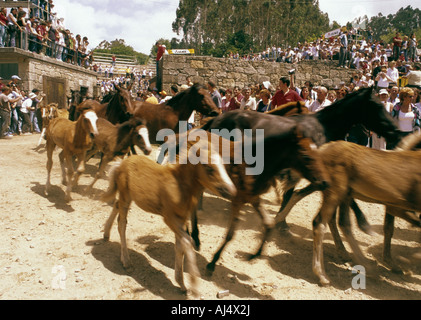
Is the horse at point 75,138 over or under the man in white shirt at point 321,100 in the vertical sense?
under

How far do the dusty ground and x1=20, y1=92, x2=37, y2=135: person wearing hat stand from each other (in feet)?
35.3

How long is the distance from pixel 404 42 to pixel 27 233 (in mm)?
22092

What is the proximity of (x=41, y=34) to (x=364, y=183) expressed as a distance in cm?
2051

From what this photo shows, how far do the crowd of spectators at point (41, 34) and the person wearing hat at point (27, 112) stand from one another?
3.17 meters

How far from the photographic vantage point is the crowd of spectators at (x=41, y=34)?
628 inches

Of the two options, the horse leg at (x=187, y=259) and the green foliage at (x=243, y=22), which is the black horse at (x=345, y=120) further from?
the green foliage at (x=243, y=22)

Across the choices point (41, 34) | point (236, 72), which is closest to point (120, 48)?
point (41, 34)

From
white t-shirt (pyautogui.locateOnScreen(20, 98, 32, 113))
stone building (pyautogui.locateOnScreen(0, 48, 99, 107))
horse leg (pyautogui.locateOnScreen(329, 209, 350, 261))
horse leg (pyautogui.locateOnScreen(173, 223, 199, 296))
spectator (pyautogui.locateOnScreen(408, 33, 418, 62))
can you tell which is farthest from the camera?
spectator (pyautogui.locateOnScreen(408, 33, 418, 62))

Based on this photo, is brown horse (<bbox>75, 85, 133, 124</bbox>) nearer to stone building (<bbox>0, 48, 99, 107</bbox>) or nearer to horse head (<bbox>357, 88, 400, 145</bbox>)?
horse head (<bbox>357, 88, 400, 145</bbox>)

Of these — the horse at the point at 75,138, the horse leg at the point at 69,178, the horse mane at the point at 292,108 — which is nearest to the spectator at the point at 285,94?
the horse mane at the point at 292,108

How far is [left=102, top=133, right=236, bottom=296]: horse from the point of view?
10.4 ft

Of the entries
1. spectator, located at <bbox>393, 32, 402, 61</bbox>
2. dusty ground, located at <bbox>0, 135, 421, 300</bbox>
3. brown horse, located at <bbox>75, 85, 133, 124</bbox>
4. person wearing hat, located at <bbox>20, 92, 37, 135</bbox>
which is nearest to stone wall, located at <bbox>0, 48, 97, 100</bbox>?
person wearing hat, located at <bbox>20, 92, 37, 135</bbox>

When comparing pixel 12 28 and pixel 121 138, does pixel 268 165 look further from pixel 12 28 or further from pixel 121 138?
pixel 12 28
